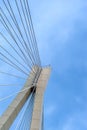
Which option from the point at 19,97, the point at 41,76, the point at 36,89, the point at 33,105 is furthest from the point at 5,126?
the point at 41,76

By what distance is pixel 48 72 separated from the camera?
2048 cm

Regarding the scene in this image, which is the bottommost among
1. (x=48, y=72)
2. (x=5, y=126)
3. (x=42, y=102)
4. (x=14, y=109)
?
(x=5, y=126)

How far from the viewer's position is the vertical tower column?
1472 centimetres

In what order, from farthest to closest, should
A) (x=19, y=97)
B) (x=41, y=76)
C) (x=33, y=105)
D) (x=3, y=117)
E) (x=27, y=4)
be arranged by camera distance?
(x=41, y=76) → (x=33, y=105) → (x=19, y=97) → (x=3, y=117) → (x=27, y=4)

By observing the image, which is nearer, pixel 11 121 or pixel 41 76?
pixel 11 121

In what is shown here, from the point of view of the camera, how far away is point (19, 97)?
15.1 m

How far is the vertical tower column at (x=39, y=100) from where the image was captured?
48.3 ft

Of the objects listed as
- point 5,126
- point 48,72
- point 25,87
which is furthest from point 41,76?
point 5,126

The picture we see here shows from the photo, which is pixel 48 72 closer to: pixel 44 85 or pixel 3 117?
pixel 44 85

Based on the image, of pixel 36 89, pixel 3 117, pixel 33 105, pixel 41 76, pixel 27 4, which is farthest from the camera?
pixel 41 76

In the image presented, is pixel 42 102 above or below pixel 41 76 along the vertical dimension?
below

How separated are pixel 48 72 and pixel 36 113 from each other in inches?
197

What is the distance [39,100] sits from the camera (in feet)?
55.7

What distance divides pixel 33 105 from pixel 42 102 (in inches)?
22.2
